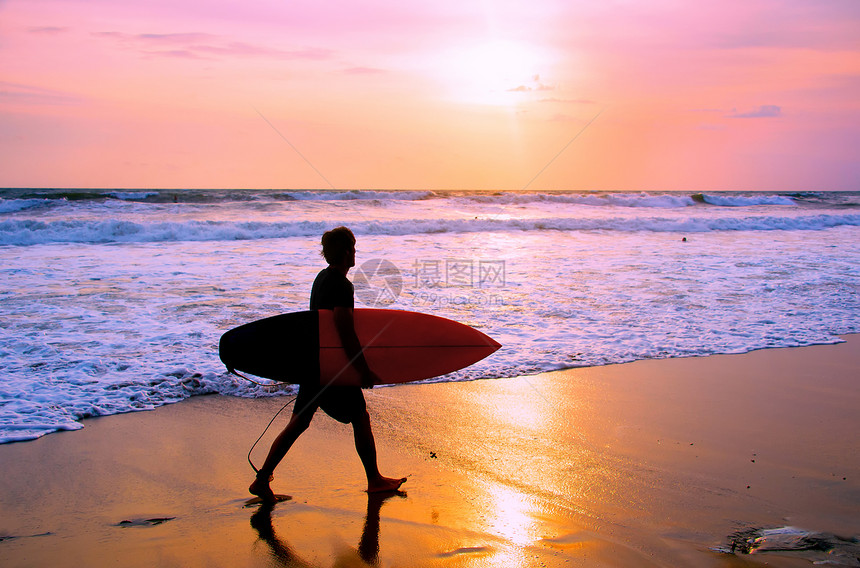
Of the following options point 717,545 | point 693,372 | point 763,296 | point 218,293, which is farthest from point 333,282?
point 763,296

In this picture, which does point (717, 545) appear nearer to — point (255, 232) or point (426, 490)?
point (426, 490)

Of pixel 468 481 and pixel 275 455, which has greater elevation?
pixel 275 455

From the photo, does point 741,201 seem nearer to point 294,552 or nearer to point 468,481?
point 468,481

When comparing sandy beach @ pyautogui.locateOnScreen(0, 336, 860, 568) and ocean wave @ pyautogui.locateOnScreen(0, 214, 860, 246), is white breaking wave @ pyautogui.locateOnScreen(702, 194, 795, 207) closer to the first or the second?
ocean wave @ pyautogui.locateOnScreen(0, 214, 860, 246)

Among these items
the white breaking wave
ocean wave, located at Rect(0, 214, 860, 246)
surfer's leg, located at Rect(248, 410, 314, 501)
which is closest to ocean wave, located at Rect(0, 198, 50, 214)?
ocean wave, located at Rect(0, 214, 860, 246)

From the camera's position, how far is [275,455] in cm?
296

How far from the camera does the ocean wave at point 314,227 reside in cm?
1677

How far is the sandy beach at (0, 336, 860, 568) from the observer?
2.49 meters

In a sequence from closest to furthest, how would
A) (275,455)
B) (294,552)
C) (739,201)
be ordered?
(294,552) → (275,455) → (739,201)

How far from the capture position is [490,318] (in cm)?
725

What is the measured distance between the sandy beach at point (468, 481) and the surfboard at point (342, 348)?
533 mm

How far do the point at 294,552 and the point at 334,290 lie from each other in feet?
3.79

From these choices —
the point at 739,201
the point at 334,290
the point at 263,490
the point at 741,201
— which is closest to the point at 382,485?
the point at 263,490

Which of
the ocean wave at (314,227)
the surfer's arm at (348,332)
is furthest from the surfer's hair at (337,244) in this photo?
the ocean wave at (314,227)
